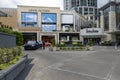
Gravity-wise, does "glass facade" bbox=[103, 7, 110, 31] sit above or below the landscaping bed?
above

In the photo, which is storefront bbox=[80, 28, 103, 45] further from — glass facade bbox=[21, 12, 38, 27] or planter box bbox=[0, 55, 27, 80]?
planter box bbox=[0, 55, 27, 80]

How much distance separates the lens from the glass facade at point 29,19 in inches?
3349

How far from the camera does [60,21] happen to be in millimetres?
89312

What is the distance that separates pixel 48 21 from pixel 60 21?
17.2ft

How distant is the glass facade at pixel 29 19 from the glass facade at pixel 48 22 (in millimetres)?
2933

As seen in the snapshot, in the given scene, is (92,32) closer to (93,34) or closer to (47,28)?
(93,34)

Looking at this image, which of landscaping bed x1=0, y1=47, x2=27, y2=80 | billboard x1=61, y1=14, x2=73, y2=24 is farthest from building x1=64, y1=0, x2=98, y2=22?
landscaping bed x1=0, y1=47, x2=27, y2=80

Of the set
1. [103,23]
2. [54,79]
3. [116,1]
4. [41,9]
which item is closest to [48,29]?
[41,9]

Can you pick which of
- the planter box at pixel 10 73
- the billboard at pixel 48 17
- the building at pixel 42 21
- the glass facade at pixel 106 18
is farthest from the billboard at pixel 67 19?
the planter box at pixel 10 73

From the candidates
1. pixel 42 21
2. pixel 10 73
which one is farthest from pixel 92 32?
pixel 10 73

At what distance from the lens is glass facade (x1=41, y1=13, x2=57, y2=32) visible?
86.6 metres

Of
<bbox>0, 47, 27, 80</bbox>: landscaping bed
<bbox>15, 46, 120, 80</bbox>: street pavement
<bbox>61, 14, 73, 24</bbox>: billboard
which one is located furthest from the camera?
<bbox>61, 14, 73, 24</bbox>: billboard

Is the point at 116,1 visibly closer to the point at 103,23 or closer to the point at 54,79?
the point at 103,23

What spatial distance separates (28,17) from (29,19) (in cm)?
90
